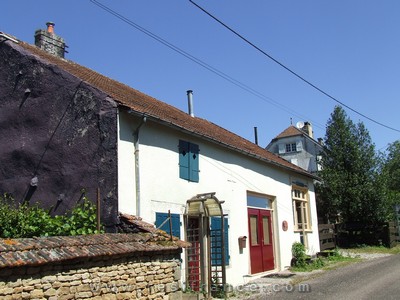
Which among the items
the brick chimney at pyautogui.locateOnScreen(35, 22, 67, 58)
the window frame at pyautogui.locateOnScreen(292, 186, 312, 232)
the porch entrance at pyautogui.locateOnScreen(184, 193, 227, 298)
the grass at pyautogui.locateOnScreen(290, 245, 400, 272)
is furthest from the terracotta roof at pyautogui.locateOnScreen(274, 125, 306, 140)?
the porch entrance at pyautogui.locateOnScreen(184, 193, 227, 298)

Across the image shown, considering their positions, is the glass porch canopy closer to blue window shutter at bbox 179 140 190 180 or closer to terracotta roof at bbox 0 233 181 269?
blue window shutter at bbox 179 140 190 180

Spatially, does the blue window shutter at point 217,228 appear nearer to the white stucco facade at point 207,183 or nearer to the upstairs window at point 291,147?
the white stucco facade at point 207,183

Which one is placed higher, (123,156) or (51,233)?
(123,156)

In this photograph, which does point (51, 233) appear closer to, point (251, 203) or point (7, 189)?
point (7, 189)

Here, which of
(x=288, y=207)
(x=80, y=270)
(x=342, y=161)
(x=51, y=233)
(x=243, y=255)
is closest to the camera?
(x=80, y=270)

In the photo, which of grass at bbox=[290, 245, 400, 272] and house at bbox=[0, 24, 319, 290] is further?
grass at bbox=[290, 245, 400, 272]

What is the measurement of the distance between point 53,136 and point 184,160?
3468mm

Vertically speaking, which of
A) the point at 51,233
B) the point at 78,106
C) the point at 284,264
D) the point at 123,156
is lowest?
the point at 284,264

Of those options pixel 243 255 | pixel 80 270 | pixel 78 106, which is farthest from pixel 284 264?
pixel 80 270

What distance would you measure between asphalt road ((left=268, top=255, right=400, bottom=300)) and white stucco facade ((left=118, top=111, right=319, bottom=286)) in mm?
2258

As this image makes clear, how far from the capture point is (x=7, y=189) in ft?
36.9

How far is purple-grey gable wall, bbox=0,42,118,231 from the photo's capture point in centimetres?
1002

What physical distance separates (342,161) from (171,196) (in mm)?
18161

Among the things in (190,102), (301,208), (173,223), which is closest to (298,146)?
(301,208)
